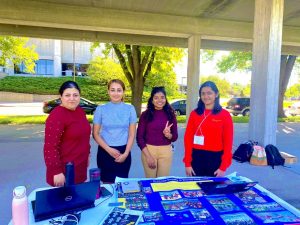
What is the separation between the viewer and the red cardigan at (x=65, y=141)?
85.7 inches

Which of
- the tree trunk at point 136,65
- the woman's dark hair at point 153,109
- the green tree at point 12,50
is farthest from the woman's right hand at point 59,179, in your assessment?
the green tree at point 12,50

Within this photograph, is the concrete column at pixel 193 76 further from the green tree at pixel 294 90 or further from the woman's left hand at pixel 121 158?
the green tree at pixel 294 90

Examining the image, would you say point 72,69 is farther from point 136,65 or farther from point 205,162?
point 205,162

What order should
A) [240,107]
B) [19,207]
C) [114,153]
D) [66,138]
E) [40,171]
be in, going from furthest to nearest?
[240,107]
[40,171]
[114,153]
[66,138]
[19,207]

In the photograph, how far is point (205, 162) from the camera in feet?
8.87

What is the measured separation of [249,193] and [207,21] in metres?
8.18

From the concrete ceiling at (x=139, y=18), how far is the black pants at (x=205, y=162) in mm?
6184

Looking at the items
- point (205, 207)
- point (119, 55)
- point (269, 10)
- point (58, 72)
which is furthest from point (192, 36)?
point (58, 72)

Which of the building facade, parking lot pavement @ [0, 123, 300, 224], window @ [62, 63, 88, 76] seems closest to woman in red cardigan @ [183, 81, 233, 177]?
parking lot pavement @ [0, 123, 300, 224]

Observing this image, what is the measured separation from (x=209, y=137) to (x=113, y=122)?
3.43ft

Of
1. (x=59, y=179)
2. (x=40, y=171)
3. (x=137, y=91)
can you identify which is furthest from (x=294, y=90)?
(x=59, y=179)

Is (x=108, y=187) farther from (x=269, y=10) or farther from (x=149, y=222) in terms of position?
(x=269, y=10)

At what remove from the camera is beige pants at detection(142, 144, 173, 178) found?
306cm

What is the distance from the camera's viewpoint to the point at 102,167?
2857 millimetres
